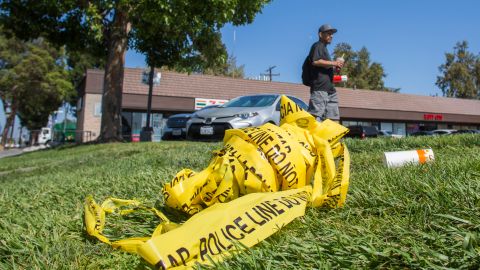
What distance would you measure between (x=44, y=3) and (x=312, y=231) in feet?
42.9

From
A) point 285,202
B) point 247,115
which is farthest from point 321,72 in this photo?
point 285,202

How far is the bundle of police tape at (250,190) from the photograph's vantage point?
156cm

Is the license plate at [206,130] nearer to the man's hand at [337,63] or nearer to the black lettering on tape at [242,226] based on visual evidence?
the man's hand at [337,63]

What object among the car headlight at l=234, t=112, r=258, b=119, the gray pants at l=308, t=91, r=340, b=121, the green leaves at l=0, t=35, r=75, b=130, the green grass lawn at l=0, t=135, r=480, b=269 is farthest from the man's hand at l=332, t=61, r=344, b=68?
the green leaves at l=0, t=35, r=75, b=130

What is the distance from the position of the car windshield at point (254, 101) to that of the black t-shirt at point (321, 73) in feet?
9.27

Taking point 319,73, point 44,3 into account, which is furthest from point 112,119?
point 319,73

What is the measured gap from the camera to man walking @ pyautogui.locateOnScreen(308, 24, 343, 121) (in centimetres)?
708

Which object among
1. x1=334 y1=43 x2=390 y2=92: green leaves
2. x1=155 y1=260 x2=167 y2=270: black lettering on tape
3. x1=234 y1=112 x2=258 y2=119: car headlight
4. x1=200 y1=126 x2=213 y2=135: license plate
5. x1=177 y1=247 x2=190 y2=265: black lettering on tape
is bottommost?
x1=155 y1=260 x2=167 y2=270: black lettering on tape

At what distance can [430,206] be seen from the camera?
174 cm

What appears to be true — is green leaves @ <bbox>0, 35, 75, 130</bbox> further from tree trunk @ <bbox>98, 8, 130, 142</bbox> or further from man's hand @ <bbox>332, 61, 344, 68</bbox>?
man's hand @ <bbox>332, 61, 344, 68</bbox>

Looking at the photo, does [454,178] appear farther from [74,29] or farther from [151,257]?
[74,29]

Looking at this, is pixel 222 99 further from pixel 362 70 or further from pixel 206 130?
pixel 362 70

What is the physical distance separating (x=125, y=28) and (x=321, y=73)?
9.58 meters

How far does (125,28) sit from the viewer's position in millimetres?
14523
